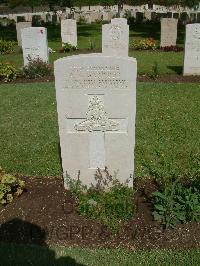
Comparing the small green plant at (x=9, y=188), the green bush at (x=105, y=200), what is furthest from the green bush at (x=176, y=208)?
the small green plant at (x=9, y=188)

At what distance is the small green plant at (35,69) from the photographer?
13.4 m

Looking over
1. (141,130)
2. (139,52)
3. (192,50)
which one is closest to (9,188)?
(141,130)

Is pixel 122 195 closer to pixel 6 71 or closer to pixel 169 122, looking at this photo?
pixel 169 122

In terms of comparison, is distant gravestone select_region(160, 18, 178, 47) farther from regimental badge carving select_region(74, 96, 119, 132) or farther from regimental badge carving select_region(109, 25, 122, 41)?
regimental badge carving select_region(74, 96, 119, 132)

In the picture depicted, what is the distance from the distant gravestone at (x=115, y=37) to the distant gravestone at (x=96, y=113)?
9905 millimetres

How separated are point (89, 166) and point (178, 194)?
4.22 feet

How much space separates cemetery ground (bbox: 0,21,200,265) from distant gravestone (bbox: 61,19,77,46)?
29.3 feet

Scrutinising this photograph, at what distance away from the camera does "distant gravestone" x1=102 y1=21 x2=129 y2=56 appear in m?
14.5

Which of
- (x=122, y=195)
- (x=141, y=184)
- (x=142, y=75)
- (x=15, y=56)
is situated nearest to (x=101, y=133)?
(x=122, y=195)

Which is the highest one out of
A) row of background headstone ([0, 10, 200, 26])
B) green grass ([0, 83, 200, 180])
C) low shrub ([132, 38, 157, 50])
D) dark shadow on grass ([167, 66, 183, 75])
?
row of background headstone ([0, 10, 200, 26])

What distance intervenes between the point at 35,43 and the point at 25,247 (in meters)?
11.2

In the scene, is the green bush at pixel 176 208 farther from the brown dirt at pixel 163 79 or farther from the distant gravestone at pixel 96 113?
the brown dirt at pixel 163 79

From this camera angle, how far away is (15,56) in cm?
1912

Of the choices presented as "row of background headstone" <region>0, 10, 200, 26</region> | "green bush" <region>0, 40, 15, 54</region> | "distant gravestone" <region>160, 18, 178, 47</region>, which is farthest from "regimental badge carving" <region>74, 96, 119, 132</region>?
"row of background headstone" <region>0, 10, 200, 26</region>
